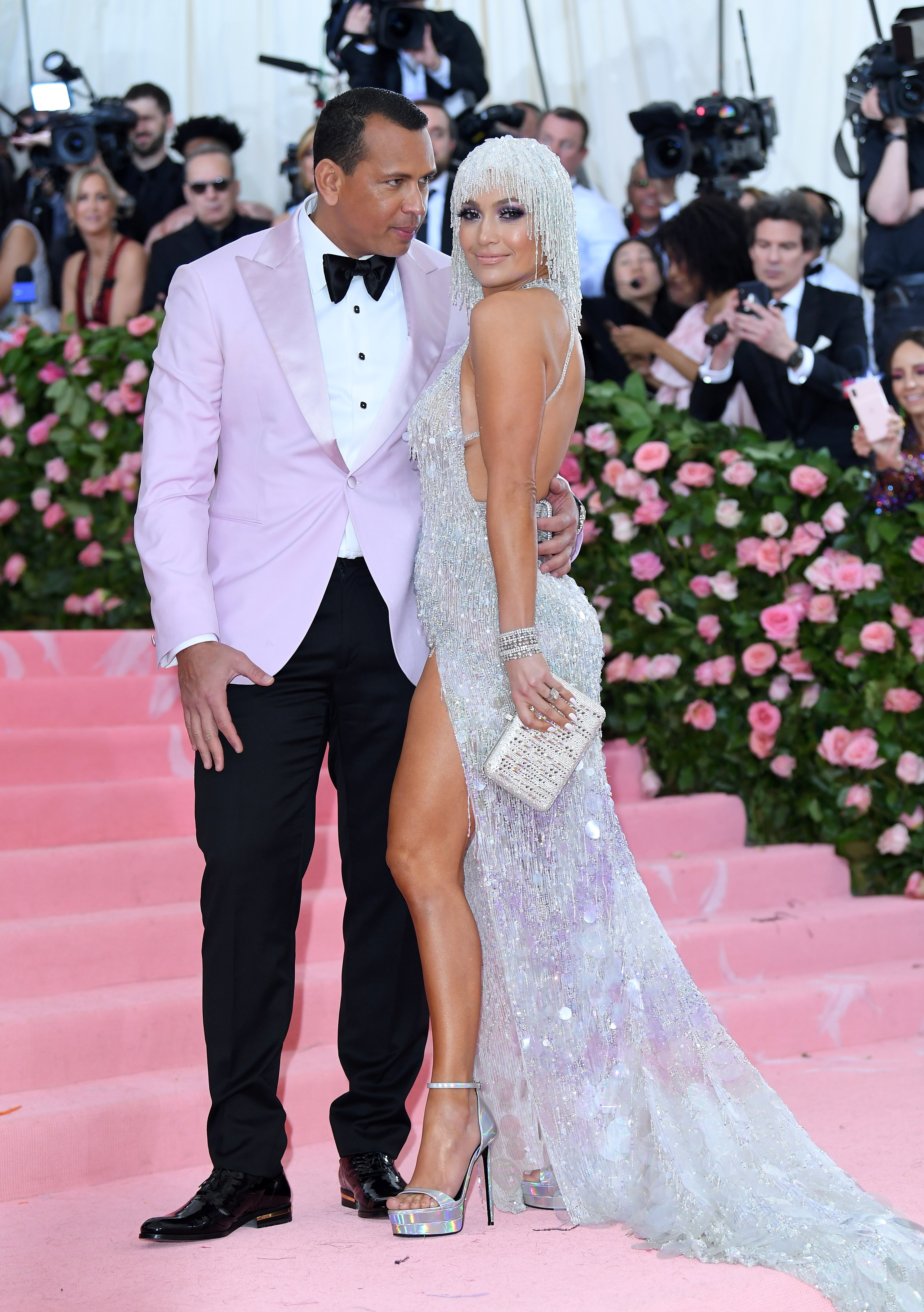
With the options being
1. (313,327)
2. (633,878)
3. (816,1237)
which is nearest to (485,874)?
(633,878)

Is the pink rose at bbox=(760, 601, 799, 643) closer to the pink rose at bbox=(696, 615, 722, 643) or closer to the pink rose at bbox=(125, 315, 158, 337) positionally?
the pink rose at bbox=(696, 615, 722, 643)

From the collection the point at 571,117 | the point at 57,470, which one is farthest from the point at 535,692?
the point at 571,117

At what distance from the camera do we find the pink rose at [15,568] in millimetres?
5574

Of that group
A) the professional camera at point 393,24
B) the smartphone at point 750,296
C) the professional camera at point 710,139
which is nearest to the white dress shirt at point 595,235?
the professional camera at point 710,139

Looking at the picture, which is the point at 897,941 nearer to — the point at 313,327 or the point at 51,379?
the point at 313,327

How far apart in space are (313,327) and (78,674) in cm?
256

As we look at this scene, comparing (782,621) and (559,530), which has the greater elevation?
(559,530)

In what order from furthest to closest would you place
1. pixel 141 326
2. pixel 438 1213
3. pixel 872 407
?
pixel 141 326 → pixel 872 407 → pixel 438 1213

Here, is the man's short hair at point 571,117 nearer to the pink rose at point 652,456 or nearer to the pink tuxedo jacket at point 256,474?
the pink rose at point 652,456

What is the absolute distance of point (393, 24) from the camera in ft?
20.1

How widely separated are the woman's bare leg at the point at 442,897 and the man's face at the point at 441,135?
146 inches

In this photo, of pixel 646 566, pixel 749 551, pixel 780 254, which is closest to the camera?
pixel 749 551

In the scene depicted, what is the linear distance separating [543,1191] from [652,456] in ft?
8.53

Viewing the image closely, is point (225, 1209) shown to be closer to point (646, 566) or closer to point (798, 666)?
point (798, 666)
